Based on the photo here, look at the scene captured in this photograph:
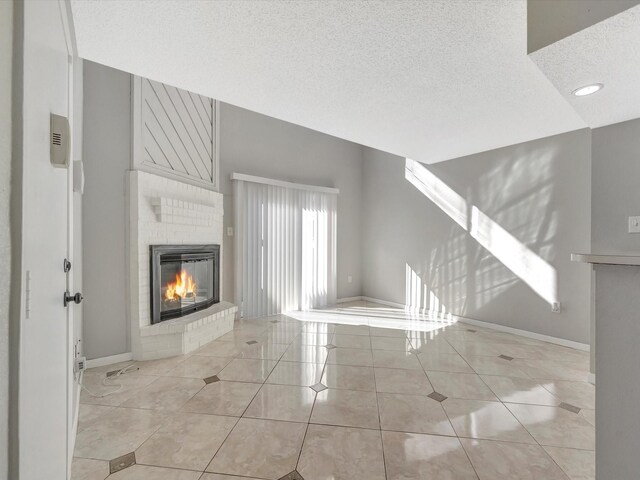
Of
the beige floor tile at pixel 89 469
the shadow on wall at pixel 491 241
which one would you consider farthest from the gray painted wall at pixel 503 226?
the beige floor tile at pixel 89 469

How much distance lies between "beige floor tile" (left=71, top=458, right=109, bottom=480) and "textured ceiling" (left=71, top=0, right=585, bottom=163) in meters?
2.43

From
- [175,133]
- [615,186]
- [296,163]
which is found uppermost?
[296,163]

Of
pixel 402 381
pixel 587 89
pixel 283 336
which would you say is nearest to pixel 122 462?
pixel 402 381

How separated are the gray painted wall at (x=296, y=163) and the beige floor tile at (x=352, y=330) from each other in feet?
5.43

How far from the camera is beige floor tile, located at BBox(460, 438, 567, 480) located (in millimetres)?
1456

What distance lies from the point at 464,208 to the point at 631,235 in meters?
2.14

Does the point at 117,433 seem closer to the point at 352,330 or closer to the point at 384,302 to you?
the point at 352,330

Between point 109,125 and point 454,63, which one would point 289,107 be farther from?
point 109,125

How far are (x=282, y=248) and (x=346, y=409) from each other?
3061 millimetres

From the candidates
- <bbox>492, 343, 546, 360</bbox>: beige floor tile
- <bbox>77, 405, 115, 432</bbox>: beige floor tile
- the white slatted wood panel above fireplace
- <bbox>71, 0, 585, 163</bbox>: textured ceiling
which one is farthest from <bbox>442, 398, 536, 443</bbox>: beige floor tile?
the white slatted wood panel above fireplace

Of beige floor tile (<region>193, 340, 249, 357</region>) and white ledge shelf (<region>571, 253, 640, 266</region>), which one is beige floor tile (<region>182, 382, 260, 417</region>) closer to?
beige floor tile (<region>193, 340, 249, 357</region>)

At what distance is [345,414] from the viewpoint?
195cm

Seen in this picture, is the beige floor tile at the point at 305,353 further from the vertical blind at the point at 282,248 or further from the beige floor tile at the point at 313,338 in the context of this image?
the vertical blind at the point at 282,248

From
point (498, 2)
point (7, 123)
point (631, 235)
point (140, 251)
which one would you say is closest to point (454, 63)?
point (498, 2)
